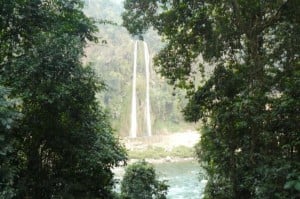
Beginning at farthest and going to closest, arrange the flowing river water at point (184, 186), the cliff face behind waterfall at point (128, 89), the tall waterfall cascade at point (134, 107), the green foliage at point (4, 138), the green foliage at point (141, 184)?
the cliff face behind waterfall at point (128, 89)
the tall waterfall cascade at point (134, 107)
the flowing river water at point (184, 186)
the green foliage at point (141, 184)
the green foliage at point (4, 138)

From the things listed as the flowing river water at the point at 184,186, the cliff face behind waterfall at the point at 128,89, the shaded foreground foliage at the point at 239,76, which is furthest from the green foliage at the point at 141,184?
the cliff face behind waterfall at the point at 128,89

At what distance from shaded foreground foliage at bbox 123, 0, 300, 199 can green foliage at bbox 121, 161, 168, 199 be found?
2.07 m

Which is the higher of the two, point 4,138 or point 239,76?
point 239,76

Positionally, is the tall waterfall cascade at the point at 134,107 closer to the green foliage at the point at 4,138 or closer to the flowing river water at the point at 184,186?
the flowing river water at the point at 184,186

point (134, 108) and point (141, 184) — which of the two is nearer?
point (141, 184)

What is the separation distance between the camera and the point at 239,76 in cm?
861

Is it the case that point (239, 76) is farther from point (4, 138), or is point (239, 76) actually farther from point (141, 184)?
point (4, 138)

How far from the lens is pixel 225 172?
916cm

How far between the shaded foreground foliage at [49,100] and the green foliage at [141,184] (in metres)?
2.53

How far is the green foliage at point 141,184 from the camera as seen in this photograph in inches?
459

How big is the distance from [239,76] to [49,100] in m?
3.98

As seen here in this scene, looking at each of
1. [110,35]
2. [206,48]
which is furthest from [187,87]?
[110,35]

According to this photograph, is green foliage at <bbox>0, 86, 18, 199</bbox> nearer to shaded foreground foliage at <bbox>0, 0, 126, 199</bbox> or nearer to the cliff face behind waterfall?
shaded foreground foliage at <bbox>0, 0, 126, 199</bbox>

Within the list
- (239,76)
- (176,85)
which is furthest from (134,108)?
(239,76)
